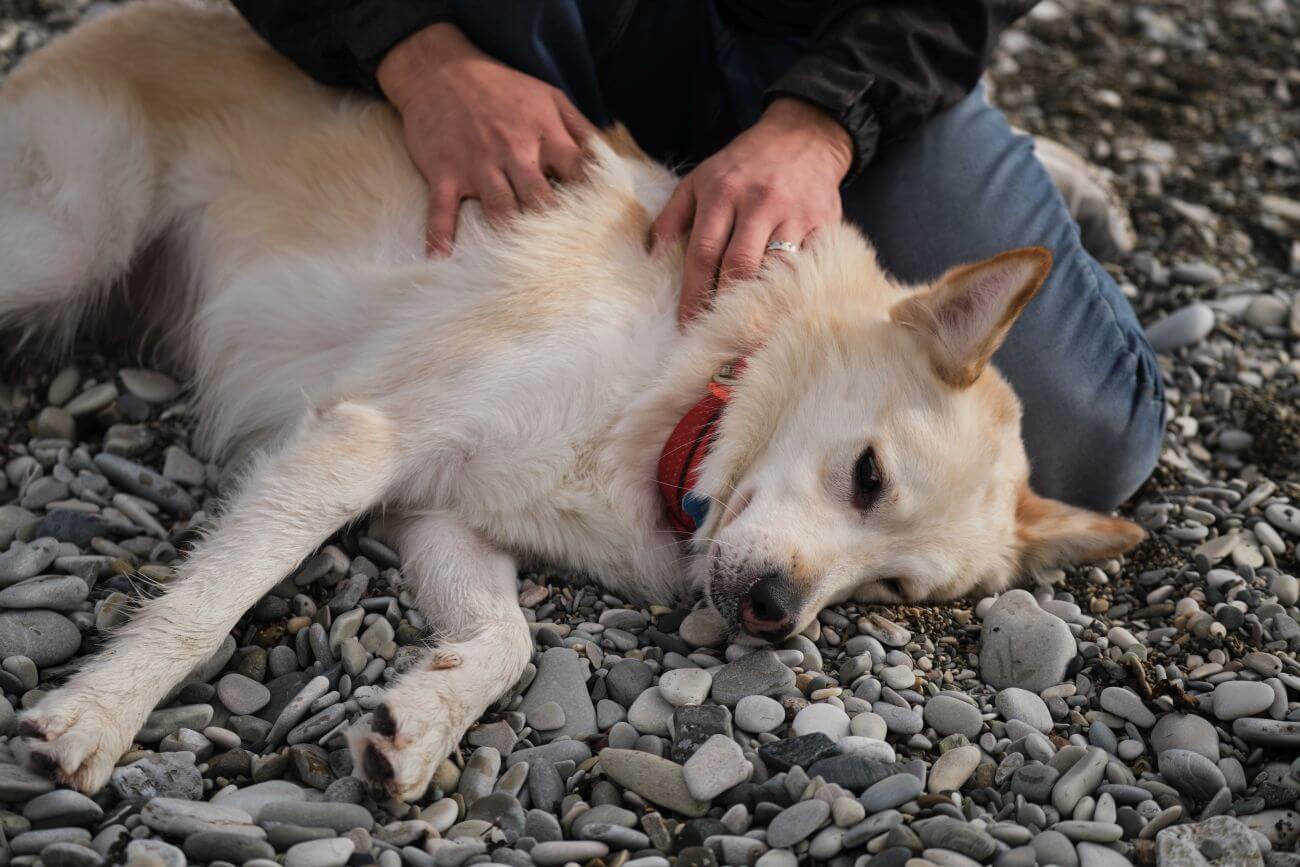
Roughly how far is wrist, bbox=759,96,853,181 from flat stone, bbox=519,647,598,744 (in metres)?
1.39

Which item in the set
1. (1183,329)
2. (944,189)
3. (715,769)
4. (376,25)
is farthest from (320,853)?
(1183,329)

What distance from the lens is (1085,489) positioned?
298cm

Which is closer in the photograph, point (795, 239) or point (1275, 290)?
point (795, 239)

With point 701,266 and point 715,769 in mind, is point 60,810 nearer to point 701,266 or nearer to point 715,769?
point 715,769

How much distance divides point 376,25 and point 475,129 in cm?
41

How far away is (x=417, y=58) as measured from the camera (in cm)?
274

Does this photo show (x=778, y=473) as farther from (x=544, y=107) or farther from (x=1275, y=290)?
(x=1275, y=290)

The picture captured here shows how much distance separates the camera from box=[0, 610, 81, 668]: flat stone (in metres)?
1.99

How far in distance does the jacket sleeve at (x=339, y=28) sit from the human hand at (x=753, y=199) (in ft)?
2.77

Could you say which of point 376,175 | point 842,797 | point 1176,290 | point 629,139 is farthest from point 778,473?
point 1176,290

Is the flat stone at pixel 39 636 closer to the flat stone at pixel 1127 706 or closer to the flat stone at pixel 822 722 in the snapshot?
the flat stone at pixel 822 722

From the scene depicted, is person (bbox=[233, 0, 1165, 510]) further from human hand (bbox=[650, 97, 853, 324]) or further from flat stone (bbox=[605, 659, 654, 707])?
flat stone (bbox=[605, 659, 654, 707])

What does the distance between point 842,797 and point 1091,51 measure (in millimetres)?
4642

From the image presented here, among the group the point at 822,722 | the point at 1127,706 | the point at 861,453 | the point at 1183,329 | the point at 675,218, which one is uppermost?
the point at 675,218
